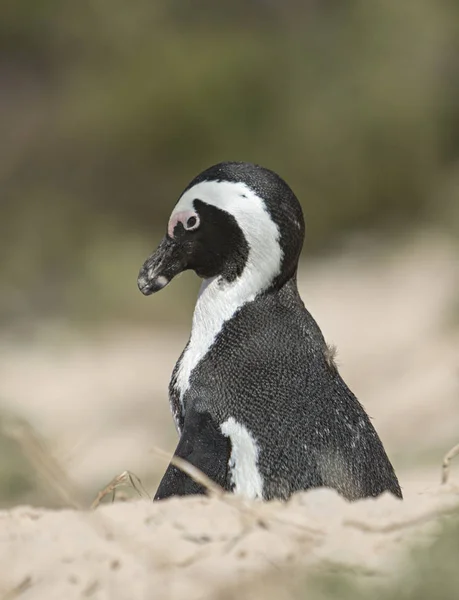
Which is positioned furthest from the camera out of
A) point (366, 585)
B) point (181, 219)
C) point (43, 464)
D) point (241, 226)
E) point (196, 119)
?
point (196, 119)

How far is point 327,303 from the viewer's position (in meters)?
10.5

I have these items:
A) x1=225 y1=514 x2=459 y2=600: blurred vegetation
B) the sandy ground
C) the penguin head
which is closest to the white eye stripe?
the penguin head

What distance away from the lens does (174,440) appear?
734 cm

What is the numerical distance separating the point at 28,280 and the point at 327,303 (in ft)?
10.0

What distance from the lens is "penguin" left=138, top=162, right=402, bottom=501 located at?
2.52m

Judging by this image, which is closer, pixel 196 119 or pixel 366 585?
pixel 366 585

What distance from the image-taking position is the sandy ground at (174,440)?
175 centimetres

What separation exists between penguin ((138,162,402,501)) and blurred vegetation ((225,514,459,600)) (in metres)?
0.81

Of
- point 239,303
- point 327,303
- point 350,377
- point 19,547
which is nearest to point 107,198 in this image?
point 327,303

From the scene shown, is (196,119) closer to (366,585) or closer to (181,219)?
(181,219)

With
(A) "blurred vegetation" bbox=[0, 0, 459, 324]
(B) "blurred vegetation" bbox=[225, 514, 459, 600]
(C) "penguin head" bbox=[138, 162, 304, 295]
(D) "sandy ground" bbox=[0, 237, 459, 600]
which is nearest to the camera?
(B) "blurred vegetation" bbox=[225, 514, 459, 600]

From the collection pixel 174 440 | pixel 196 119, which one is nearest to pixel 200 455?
pixel 174 440

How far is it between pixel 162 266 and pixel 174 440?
178 inches

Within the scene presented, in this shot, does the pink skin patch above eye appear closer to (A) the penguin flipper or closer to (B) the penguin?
(B) the penguin
